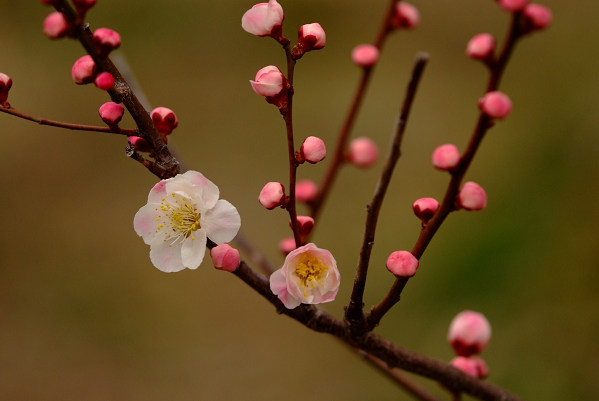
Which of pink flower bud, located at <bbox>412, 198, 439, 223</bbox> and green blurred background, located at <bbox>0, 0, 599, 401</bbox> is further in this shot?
green blurred background, located at <bbox>0, 0, 599, 401</bbox>

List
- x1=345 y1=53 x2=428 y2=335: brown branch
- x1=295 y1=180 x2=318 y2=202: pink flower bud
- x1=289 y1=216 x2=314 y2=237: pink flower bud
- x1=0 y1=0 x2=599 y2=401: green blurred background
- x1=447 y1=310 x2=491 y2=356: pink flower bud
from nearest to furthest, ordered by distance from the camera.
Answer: x1=345 y1=53 x2=428 y2=335: brown branch
x1=289 y1=216 x2=314 y2=237: pink flower bud
x1=447 y1=310 x2=491 y2=356: pink flower bud
x1=295 y1=180 x2=318 y2=202: pink flower bud
x1=0 y1=0 x2=599 y2=401: green blurred background

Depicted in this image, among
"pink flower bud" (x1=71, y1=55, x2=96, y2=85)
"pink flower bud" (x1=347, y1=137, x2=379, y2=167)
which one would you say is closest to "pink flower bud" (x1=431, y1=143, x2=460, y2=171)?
"pink flower bud" (x1=71, y1=55, x2=96, y2=85)

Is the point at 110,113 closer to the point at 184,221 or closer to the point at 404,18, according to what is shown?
the point at 184,221

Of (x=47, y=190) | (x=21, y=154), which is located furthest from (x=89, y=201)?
(x=21, y=154)

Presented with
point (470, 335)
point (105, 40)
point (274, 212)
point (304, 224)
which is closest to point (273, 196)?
point (304, 224)

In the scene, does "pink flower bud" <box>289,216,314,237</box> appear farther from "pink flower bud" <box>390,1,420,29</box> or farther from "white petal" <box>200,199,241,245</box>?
"pink flower bud" <box>390,1,420,29</box>

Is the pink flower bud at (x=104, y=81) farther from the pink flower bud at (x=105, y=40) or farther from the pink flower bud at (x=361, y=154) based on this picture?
the pink flower bud at (x=361, y=154)
